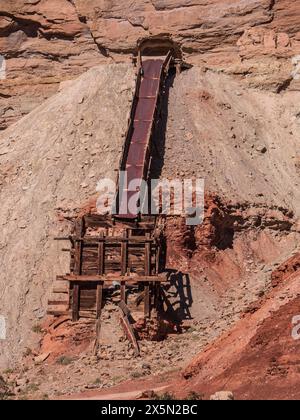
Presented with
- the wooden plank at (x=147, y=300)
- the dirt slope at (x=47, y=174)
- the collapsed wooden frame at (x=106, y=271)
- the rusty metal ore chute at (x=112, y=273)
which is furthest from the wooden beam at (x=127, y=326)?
the dirt slope at (x=47, y=174)

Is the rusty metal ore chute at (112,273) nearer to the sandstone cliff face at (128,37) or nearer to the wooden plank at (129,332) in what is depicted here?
the wooden plank at (129,332)

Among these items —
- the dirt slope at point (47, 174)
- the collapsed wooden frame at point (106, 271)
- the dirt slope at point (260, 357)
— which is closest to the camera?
the dirt slope at point (260, 357)

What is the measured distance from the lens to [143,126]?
4069 centimetres

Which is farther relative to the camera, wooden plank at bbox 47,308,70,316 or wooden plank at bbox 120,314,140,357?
wooden plank at bbox 47,308,70,316

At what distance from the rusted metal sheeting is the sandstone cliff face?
4126mm

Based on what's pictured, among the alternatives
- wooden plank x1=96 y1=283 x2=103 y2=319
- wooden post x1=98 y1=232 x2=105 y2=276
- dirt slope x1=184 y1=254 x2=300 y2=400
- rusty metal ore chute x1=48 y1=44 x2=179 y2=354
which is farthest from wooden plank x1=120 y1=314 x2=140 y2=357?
dirt slope x1=184 y1=254 x2=300 y2=400

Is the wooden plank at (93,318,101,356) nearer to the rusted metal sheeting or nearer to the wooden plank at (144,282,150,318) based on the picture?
the wooden plank at (144,282,150,318)

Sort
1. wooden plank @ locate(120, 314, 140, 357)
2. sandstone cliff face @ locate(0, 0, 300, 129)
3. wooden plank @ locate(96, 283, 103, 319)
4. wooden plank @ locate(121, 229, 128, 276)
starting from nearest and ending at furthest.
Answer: wooden plank @ locate(120, 314, 140, 357), wooden plank @ locate(96, 283, 103, 319), wooden plank @ locate(121, 229, 128, 276), sandstone cliff face @ locate(0, 0, 300, 129)

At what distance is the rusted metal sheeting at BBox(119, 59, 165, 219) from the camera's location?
122 feet

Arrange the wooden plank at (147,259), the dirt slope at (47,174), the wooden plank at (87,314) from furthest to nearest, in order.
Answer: the dirt slope at (47,174) → the wooden plank at (147,259) → the wooden plank at (87,314)

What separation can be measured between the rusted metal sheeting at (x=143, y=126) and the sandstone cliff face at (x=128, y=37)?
162 inches

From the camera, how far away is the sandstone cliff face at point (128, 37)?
160ft

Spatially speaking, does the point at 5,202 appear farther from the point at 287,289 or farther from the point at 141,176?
the point at 287,289

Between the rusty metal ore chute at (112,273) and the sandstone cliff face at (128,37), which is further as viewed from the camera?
the sandstone cliff face at (128,37)
